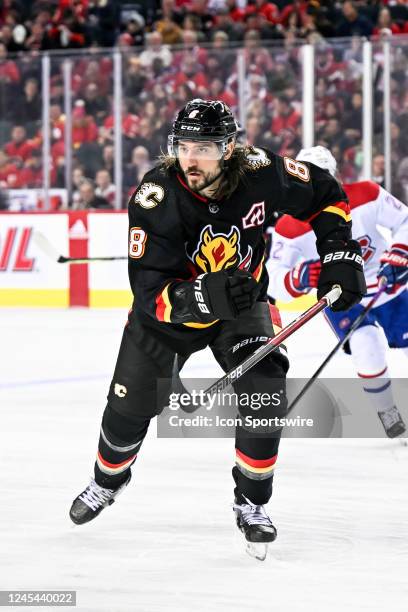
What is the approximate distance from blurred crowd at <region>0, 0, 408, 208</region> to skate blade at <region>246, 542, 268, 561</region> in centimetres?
663

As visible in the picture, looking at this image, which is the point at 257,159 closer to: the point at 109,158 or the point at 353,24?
the point at 109,158

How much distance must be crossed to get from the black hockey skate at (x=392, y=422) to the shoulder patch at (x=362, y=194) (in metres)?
0.79

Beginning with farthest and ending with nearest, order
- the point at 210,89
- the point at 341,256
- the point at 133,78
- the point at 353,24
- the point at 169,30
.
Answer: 1. the point at 169,30
2. the point at 353,24
3. the point at 133,78
4. the point at 210,89
5. the point at 341,256

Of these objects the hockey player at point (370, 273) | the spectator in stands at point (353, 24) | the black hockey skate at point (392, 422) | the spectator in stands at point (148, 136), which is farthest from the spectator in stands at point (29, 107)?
the black hockey skate at point (392, 422)

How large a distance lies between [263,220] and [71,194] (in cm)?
Result: 739

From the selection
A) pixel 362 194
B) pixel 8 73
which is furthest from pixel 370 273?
pixel 8 73

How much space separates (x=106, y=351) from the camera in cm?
773

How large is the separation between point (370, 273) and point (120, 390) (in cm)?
197

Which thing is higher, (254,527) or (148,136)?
(254,527)

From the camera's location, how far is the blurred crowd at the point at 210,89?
9.72 m

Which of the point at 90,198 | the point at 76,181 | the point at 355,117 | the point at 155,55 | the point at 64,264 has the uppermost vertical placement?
the point at 155,55

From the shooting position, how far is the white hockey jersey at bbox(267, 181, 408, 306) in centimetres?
503

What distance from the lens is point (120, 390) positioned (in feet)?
11.2

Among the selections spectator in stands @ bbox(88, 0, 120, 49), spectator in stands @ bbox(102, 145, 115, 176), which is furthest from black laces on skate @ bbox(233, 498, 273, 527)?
spectator in stands @ bbox(88, 0, 120, 49)
